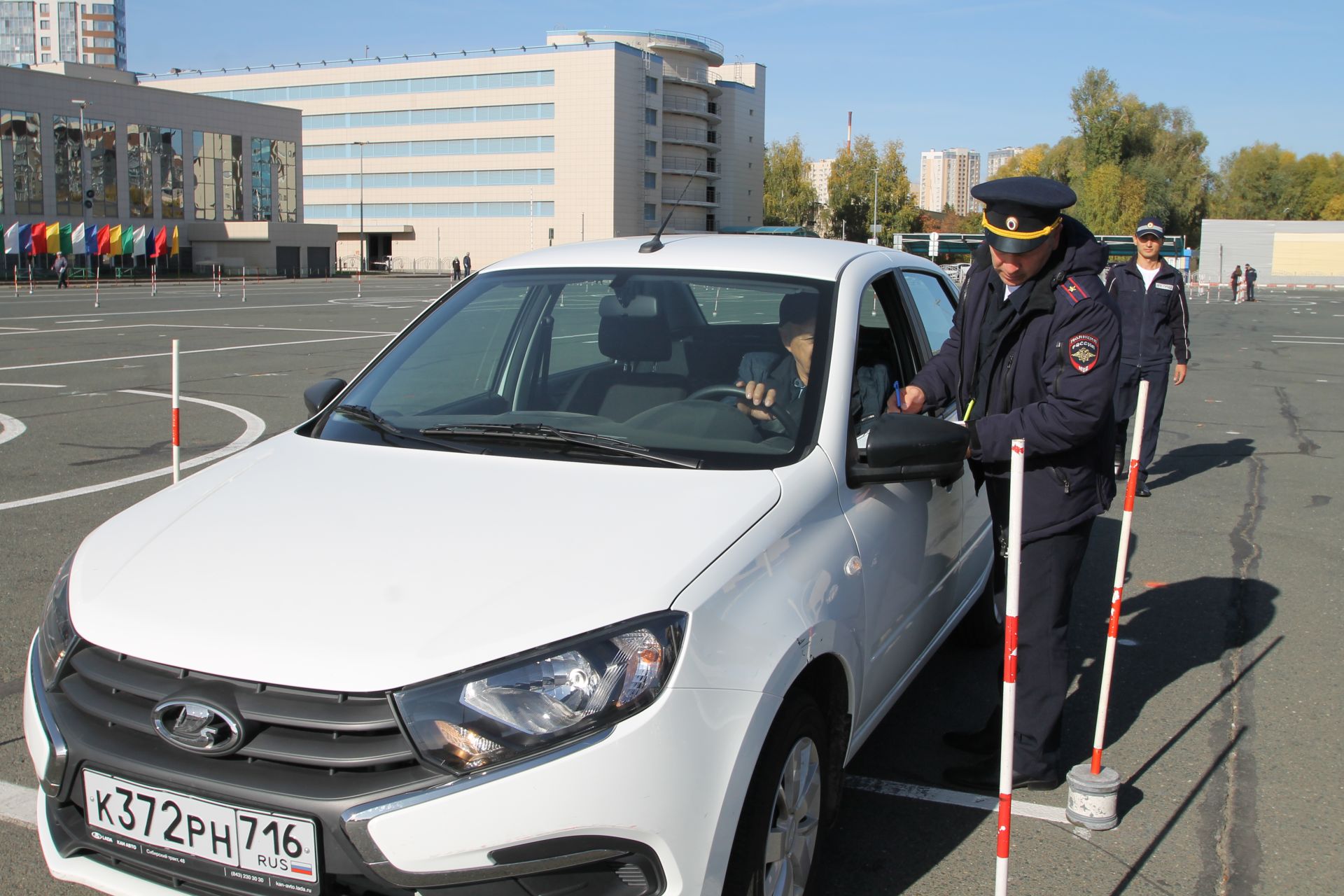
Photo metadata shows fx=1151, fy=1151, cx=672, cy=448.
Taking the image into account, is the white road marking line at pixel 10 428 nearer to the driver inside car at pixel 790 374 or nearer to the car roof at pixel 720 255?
the car roof at pixel 720 255

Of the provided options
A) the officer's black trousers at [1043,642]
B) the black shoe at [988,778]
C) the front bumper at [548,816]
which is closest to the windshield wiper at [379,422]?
the front bumper at [548,816]

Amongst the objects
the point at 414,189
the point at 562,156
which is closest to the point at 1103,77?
the point at 562,156

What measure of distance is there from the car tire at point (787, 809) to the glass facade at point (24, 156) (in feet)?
233

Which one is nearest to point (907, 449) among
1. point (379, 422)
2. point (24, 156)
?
point (379, 422)

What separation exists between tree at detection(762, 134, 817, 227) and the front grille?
122574 mm

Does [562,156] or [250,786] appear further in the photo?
[562,156]

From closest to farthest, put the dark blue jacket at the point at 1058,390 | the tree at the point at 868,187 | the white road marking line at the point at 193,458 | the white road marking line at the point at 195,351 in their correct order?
the dark blue jacket at the point at 1058,390 → the white road marking line at the point at 193,458 → the white road marking line at the point at 195,351 → the tree at the point at 868,187

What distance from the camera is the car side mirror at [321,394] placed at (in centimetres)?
394

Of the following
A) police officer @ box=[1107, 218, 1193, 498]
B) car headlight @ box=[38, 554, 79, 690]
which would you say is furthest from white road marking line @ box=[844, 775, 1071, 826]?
police officer @ box=[1107, 218, 1193, 498]

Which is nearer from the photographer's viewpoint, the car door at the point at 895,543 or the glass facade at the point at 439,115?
the car door at the point at 895,543

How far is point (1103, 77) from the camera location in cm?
8456

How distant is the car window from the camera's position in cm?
441

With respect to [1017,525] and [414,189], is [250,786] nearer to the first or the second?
[1017,525]

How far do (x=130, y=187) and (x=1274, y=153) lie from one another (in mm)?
96908
